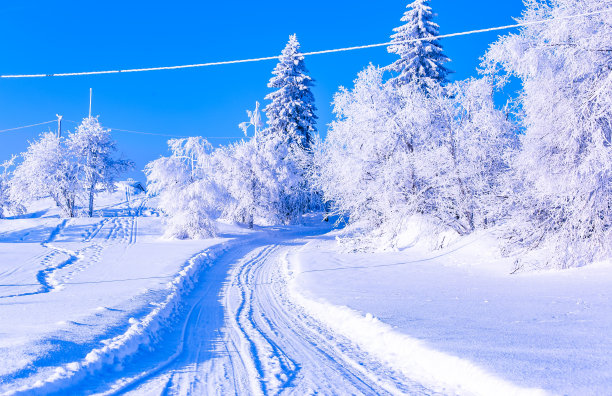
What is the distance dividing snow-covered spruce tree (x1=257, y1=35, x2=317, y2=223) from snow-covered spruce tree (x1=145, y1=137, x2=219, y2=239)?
8422mm

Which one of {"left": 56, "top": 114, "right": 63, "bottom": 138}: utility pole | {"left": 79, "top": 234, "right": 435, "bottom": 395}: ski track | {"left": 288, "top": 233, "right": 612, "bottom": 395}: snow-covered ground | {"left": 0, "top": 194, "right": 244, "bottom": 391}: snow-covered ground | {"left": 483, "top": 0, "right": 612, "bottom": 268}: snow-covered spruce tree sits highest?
{"left": 56, "top": 114, "right": 63, "bottom": 138}: utility pole

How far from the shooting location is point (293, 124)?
4322 centimetres

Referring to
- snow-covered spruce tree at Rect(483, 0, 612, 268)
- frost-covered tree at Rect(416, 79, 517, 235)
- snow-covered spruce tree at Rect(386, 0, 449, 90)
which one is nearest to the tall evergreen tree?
snow-covered spruce tree at Rect(386, 0, 449, 90)

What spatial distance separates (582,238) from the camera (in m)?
11.1

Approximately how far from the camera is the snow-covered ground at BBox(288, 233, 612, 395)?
4395 mm

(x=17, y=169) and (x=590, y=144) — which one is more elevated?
(x=17, y=169)

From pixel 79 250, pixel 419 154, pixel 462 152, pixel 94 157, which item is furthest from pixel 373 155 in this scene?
pixel 94 157

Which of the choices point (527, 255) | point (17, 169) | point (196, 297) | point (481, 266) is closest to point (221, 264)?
point (196, 297)

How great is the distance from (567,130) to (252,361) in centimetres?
984

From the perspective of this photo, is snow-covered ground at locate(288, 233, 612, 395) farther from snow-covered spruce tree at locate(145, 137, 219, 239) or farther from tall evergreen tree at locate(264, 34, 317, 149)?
tall evergreen tree at locate(264, 34, 317, 149)

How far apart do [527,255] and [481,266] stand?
65.4 inches

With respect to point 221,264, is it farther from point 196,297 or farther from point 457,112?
point 457,112

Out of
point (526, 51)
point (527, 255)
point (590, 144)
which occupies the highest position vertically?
point (526, 51)

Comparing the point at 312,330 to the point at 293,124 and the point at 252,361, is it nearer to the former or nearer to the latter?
the point at 252,361
